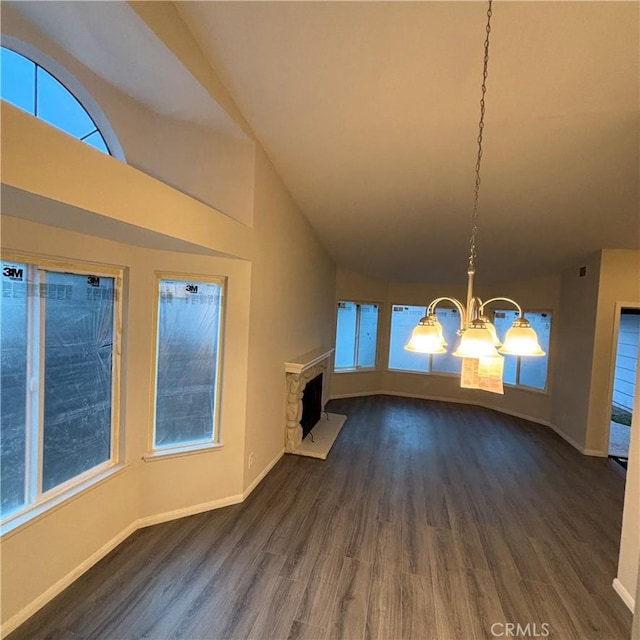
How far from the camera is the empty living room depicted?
1.87m

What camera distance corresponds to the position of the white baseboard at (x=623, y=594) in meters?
2.22

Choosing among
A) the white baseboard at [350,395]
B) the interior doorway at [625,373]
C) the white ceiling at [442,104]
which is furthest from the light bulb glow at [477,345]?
the interior doorway at [625,373]

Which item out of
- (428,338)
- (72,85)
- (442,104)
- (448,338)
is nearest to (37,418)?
(72,85)

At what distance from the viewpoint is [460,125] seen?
2541mm

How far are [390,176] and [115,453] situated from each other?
337 cm

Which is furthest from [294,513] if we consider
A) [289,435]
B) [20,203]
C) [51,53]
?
[51,53]

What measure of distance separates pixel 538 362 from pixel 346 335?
138 inches

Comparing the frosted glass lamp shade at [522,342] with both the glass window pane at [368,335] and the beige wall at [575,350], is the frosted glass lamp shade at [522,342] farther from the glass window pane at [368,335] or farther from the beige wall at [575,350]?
the glass window pane at [368,335]

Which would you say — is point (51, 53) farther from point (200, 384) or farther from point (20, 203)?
point (200, 384)

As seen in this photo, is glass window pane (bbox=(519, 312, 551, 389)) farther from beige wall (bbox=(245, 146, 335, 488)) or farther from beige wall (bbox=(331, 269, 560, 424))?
beige wall (bbox=(245, 146, 335, 488))

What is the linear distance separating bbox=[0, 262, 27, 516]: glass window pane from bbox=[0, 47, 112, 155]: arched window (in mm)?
900

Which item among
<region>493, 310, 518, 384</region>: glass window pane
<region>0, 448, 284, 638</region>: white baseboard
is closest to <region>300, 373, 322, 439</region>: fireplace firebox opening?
<region>0, 448, 284, 638</region>: white baseboard

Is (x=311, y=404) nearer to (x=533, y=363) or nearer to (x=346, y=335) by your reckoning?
(x=346, y=335)

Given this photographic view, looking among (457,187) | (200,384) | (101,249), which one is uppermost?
(457,187)
